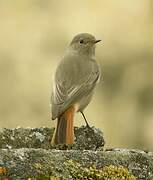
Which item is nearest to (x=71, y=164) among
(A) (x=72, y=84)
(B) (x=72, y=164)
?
(B) (x=72, y=164)

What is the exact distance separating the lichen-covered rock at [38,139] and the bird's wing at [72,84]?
70.7 inches

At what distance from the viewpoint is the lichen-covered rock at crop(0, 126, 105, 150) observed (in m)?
5.38

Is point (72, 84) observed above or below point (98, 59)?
below

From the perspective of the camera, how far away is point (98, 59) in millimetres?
12258

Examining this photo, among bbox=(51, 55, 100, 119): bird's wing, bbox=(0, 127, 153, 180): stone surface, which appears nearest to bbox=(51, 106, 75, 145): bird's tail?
bbox=(51, 55, 100, 119): bird's wing

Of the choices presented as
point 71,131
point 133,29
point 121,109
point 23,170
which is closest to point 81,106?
point 71,131

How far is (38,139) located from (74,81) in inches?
119

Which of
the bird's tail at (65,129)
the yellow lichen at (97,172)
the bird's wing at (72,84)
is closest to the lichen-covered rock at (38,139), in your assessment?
the bird's tail at (65,129)

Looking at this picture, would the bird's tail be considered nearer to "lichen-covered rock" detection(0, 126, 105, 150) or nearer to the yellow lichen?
"lichen-covered rock" detection(0, 126, 105, 150)

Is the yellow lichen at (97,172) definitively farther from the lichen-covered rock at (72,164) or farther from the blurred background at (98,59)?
the blurred background at (98,59)

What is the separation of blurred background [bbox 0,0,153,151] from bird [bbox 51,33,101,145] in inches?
55.8

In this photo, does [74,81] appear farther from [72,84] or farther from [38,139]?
[38,139]

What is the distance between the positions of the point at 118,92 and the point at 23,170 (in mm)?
7923

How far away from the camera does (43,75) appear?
11.9 m
